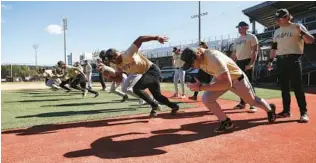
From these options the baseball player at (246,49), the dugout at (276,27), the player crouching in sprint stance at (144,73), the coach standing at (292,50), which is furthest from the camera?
the dugout at (276,27)

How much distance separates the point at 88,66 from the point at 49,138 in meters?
12.9

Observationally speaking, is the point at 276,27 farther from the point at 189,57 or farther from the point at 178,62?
the point at 189,57

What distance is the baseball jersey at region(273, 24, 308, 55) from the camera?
5.75 metres

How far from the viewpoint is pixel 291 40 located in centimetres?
578

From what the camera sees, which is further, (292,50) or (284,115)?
(284,115)

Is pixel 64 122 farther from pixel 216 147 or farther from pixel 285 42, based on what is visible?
pixel 285 42

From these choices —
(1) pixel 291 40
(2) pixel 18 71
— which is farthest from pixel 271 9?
(2) pixel 18 71

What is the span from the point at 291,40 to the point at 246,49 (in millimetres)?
1554

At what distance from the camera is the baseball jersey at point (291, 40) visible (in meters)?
5.75

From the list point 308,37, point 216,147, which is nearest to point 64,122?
point 216,147

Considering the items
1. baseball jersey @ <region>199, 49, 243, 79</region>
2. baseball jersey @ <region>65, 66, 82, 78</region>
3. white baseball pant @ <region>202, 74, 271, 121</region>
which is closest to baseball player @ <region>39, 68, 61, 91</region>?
baseball jersey @ <region>65, 66, 82, 78</region>

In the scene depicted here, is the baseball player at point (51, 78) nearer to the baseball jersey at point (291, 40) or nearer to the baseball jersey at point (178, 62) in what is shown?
the baseball jersey at point (178, 62)

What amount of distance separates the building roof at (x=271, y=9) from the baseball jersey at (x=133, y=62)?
25085 mm

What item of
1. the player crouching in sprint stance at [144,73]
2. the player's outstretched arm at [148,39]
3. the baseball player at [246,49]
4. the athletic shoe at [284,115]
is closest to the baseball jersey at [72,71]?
the player crouching in sprint stance at [144,73]
